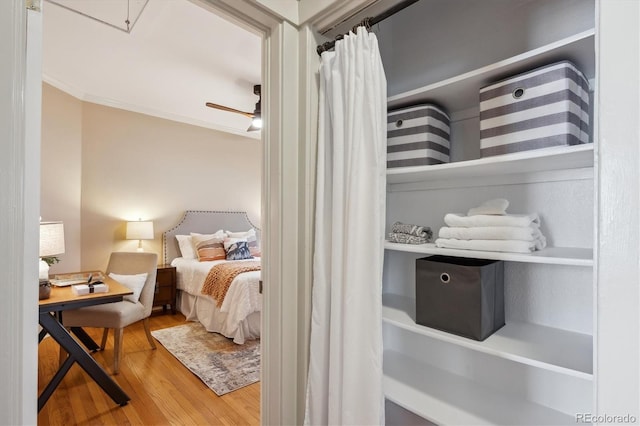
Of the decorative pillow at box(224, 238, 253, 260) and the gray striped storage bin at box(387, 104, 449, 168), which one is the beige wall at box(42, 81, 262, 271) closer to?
the decorative pillow at box(224, 238, 253, 260)

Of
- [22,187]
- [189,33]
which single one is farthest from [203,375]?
[189,33]

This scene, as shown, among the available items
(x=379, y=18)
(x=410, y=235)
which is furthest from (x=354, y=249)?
(x=379, y=18)

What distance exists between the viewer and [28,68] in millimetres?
812

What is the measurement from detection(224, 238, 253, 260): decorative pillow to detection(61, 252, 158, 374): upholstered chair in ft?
4.47

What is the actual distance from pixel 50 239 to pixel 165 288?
2.18m

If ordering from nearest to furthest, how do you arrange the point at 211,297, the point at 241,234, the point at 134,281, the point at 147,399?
the point at 147,399, the point at 134,281, the point at 211,297, the point at 241,234

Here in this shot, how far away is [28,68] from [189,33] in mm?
1990


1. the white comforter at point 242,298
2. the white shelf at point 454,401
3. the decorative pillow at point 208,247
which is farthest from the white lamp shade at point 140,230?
the white shelf at point 454,401

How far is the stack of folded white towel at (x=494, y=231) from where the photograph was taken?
1.03m

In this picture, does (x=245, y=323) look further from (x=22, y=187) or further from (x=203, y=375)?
(x=22, y=187)

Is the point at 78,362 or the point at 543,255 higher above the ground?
the point at 543,255

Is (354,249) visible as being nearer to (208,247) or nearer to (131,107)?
(208,247)

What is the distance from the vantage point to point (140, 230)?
4141mm

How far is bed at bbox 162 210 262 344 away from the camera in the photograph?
3.16 metres
